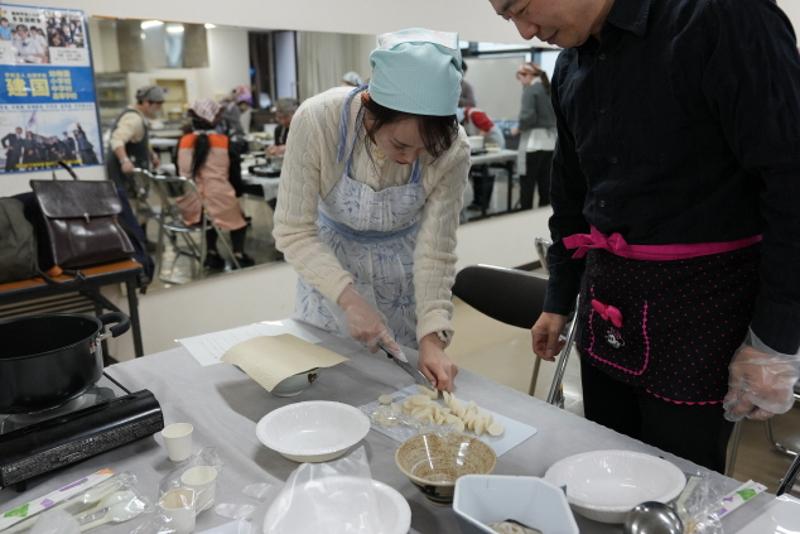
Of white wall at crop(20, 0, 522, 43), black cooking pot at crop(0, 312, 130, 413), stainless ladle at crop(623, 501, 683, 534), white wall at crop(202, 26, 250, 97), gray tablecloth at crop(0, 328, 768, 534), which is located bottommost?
gray tablecloth at crop(0, 328, 768, 534)

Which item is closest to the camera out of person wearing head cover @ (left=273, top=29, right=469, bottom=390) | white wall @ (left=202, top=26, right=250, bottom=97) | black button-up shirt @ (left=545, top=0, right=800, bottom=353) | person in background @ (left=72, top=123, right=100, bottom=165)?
black button-up shirt @ (left=545, top=0, right=800, bottom=353)

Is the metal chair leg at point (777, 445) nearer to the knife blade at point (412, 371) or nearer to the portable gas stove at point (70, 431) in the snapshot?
the knife blade at point (412, 371)

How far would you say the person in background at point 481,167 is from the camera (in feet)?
14.2

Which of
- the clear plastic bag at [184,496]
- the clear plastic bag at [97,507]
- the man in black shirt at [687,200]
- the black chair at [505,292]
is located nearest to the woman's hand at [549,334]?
the man in black shirt at [687,200]

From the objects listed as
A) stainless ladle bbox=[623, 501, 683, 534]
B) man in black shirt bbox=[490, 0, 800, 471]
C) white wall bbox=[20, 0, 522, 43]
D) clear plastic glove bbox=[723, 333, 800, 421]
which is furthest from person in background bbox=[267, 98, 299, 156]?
stainless ladle bbox=[623, 501, 683, 534]

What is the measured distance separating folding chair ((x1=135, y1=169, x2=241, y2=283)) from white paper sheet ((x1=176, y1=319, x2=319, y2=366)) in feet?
5.10

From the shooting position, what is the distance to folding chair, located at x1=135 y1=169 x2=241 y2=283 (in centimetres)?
288

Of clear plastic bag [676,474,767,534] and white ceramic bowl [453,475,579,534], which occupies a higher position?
white ceramic bowl [453,475,579,534]

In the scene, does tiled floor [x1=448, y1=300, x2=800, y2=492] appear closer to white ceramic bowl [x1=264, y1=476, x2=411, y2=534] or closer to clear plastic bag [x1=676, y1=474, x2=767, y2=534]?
clear plastic bag [x1=676, y1=474, x2=767, y2=534]

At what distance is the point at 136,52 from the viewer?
8.58 feet

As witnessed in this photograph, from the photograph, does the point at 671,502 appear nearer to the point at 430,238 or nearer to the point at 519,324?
the point at 430,238

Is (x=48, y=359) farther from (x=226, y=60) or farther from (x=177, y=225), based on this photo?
(x=226, y=60)

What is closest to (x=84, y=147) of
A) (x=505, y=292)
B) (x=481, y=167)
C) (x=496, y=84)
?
(x=505, y=292)

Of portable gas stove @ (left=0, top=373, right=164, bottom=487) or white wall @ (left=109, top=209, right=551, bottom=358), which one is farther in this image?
white wall @ (left=109, top=209, right=551, bottom=358)
